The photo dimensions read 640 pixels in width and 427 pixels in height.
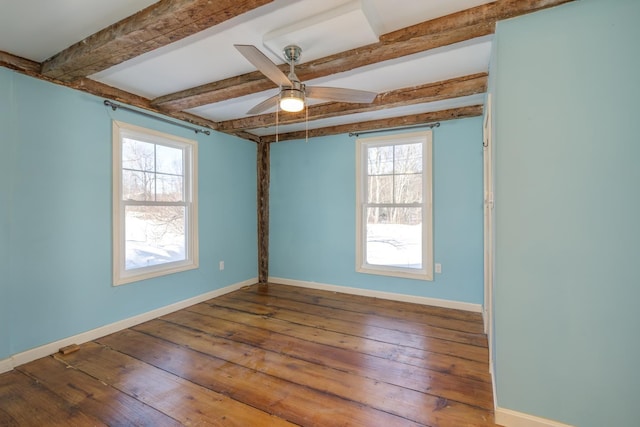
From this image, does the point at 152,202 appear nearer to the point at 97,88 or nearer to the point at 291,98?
the point at 97,88

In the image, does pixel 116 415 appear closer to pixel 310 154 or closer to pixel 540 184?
pixel 540 184

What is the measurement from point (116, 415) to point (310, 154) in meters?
3.72

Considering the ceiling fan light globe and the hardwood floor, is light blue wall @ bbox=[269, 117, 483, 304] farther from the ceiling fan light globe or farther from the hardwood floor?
the ceiling fan light globe

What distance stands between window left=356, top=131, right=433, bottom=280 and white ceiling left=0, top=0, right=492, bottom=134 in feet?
3.90

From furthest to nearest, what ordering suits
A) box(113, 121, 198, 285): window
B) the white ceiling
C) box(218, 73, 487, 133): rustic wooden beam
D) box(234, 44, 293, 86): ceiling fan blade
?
box(113, 121, 198, 285): window < box(218, 73, 487, 133): rustic wooden beam < the white ceiling < box(234, 44, 293, 86): ceiling fan blade

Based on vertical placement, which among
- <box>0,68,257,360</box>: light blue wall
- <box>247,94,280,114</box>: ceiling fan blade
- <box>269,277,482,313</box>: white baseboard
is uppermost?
<box>247,94,280,114</box>: ceiling fan blade

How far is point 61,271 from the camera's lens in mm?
2670

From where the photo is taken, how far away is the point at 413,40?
1.97 metres

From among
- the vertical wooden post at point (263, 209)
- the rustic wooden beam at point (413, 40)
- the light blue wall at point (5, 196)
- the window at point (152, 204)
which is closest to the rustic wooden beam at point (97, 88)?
the light blue wall at point (5, 196)

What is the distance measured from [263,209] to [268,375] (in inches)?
121

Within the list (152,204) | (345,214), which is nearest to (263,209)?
(345,214)

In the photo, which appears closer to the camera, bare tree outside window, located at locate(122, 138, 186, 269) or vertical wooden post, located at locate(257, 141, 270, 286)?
bare tree outside window, located at locate(122, 138, 186, 269)

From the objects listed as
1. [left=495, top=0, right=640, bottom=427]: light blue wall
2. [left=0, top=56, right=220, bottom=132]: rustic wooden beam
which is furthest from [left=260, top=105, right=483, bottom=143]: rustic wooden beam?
[left=495, top=0, right=640, bottom=427]: light blue wall

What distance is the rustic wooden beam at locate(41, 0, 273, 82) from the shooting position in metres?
1.59
